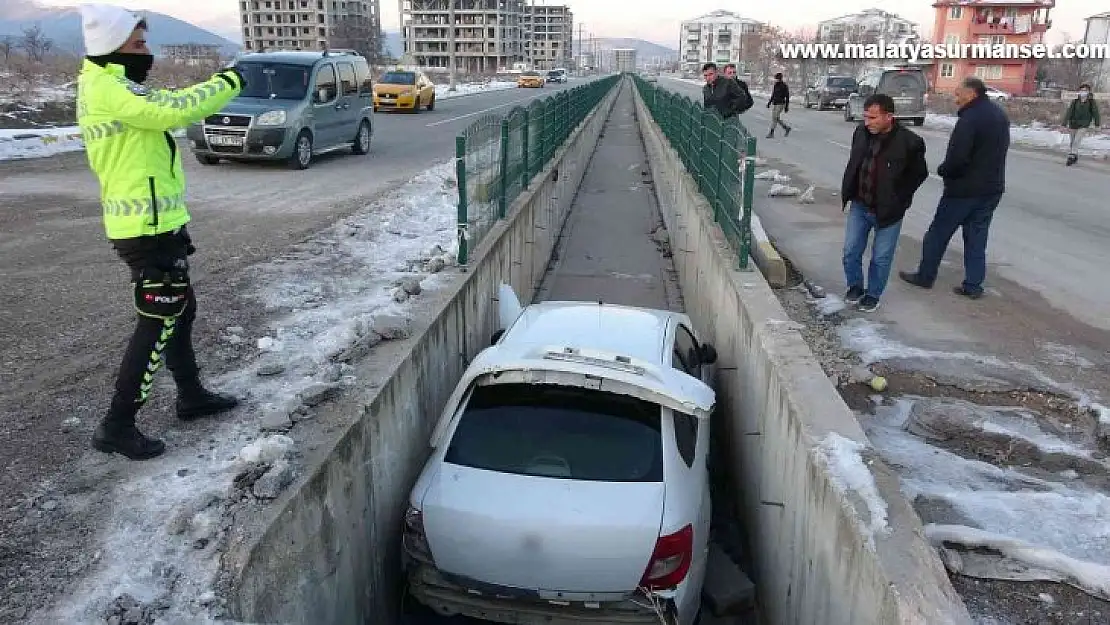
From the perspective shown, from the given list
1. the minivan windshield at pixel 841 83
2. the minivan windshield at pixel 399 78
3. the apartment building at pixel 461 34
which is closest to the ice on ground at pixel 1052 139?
the minivan windshield at pixel 841 83

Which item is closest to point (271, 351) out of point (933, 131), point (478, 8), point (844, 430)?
point (844, 430)

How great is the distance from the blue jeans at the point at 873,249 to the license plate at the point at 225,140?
9.87 meters

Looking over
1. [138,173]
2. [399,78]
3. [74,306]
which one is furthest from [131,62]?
[399,78]

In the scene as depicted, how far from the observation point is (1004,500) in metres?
4.05

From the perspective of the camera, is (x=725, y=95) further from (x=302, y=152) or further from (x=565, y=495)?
(x=565, y=495)

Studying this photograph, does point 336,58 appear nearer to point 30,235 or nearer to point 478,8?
point 30,235

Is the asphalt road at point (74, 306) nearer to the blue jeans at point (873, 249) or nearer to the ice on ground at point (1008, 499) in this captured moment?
the ice on ground at point (1008, 499)

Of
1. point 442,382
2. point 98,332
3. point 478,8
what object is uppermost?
point 478,8

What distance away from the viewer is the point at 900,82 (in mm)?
29672

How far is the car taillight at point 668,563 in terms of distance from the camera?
3572 millimetres

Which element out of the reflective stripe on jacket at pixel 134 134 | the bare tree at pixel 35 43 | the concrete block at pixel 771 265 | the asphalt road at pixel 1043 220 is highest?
the bare tree at pixel 35 43

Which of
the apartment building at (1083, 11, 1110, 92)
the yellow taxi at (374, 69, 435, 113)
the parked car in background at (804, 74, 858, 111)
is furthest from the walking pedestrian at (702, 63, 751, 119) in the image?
the apartment building at (1083, 11, 1110, 92)

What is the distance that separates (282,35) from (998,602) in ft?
461

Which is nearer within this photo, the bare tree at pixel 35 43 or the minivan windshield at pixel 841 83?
the minivan windshield at pixel 841 83
